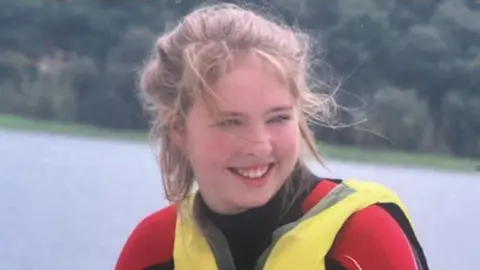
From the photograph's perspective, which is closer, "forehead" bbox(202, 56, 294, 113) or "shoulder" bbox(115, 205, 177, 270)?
"forehead" bbox(202, 56, 294, 113)

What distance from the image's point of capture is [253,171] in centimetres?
166

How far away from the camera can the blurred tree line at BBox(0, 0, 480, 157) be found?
2.56 meters

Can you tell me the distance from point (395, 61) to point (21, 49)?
105 centimetres

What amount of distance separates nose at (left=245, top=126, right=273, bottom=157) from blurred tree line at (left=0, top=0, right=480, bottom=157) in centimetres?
77

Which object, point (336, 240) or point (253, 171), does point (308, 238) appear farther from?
point (253, 171)

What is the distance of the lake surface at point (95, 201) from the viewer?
9.69ft

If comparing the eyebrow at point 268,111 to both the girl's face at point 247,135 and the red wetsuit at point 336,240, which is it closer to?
the girl's face at point 247,135

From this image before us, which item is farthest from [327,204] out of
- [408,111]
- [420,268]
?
[408,111]

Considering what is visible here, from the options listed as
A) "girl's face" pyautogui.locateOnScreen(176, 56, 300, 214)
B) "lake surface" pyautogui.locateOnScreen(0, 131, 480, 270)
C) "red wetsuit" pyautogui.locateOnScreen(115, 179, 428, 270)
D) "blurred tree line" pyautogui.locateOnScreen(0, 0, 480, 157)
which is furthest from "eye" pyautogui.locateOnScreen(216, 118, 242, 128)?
"lake surface" pyautogui.locateOnScreen(0, 131, 480, 270)

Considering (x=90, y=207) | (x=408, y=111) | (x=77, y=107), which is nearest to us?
(x=408, y=111)

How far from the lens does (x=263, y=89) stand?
1.62 m

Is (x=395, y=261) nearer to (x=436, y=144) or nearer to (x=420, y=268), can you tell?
(x=420, y=268)

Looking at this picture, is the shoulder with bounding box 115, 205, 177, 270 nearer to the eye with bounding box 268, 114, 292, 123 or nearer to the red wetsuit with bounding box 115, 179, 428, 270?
the red wetsuit with bounding box 115, 179, 428, 270

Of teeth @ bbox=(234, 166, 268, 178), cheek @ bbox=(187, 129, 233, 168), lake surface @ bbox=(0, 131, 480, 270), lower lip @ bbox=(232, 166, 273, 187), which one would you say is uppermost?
cheek @ bbox=(187, 129, 233, 168)
